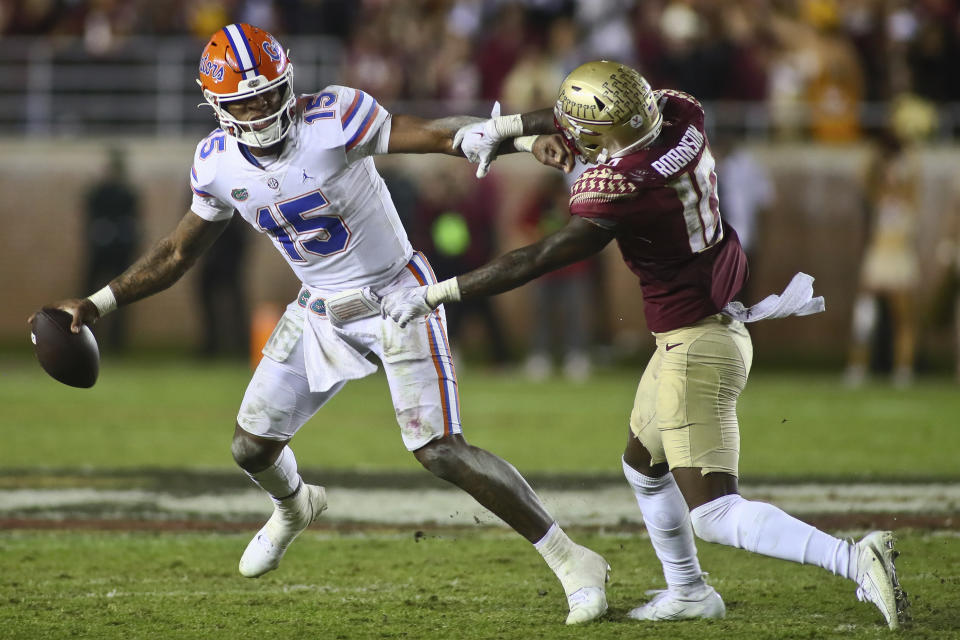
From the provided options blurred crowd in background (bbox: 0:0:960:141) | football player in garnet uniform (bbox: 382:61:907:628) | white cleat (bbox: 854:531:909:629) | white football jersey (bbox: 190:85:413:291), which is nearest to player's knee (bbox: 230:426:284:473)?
white football jersey (bbox: 190:85:413:291)

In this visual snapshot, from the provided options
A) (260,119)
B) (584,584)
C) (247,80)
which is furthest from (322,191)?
(584,584)

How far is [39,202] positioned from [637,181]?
11.6 m

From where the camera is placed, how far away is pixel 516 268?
382cm

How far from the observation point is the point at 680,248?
391 cm

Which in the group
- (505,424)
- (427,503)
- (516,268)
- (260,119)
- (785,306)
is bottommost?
(505,424)

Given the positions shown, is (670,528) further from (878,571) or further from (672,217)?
(672,217)

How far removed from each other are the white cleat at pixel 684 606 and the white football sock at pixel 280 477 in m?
1.30

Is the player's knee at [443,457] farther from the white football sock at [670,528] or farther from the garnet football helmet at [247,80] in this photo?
the garnet football helmet at [247,80]

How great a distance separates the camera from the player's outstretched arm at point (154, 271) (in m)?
4.62

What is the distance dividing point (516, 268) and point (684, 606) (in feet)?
3.92

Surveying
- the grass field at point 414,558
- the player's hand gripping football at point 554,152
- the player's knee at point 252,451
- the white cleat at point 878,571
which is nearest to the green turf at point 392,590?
the grass field at point 414,558

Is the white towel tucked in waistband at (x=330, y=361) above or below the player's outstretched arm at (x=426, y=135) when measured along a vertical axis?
below

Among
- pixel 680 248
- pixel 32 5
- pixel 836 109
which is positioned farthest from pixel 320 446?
pixel 32 5

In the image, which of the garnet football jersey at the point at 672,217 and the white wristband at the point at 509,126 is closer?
the garnet football jersey at the point at 672,217
